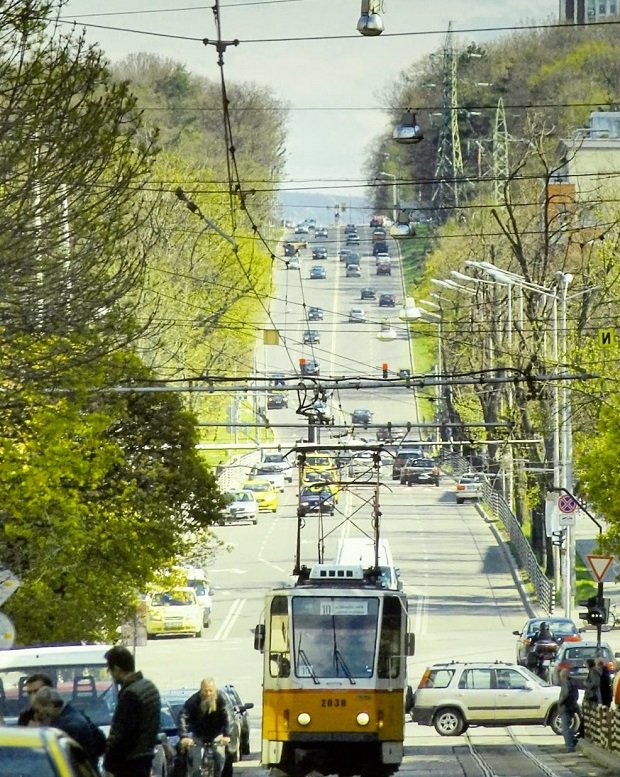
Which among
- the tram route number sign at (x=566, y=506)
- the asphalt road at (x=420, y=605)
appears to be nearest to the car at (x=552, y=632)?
the asphalt road at (x=420, y=605)

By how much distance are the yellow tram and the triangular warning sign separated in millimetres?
8892

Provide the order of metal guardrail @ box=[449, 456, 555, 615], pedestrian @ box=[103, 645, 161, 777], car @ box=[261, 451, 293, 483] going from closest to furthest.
→ pedestrian @ box=[103, 645, 161, 777] → metal guardrail @ box=[449, 456, 555, 615] → car @ box=[261, 451, 293, 483]

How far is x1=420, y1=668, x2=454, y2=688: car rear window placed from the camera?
37.2 metres

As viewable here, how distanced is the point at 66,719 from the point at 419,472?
79.7 meters

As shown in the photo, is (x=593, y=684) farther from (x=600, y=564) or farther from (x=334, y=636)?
(x=334, y=636)

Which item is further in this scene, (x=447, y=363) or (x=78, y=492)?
(x=447, y=363)

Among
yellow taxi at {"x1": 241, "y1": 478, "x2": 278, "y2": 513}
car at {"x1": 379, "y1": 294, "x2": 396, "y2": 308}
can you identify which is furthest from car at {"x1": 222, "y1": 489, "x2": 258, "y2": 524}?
car at {"x1": 379, "y1": 294, "x2": 396, "y2": 308}

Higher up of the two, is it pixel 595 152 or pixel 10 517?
pixel 595 152

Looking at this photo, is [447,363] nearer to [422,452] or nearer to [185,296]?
[422,452]

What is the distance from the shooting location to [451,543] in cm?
7319

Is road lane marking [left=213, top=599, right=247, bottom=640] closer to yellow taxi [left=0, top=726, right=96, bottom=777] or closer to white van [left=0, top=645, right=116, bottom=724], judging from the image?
white van [left=0, top=645, right=116, bottom=724]

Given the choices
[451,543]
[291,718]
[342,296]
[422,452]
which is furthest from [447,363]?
[291,718]

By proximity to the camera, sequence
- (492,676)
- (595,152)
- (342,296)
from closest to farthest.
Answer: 1. (492,676)
2. (595,152)
3. (342,296)

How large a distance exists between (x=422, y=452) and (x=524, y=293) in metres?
39.7
